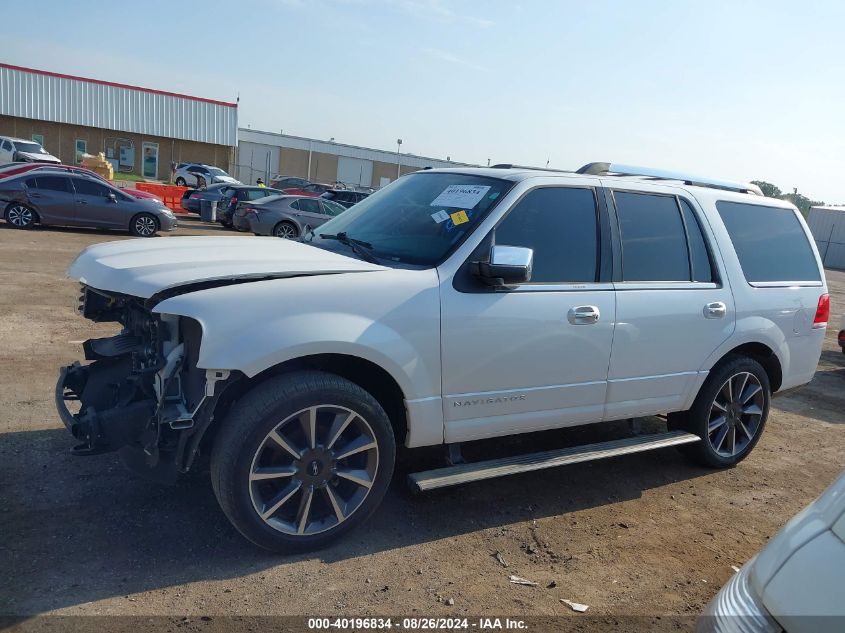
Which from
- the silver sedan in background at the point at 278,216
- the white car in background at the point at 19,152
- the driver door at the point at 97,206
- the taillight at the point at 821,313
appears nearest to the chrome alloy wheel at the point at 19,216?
the driver door at the point at 97,206

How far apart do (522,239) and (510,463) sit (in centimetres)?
133

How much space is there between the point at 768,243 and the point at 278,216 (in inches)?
591

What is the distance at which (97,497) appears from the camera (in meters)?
3.77

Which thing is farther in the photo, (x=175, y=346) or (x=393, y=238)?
(x=393, y=238)

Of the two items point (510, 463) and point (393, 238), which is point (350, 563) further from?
point (393, 238)

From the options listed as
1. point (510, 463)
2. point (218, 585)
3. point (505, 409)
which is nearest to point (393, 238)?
point (505, 409)

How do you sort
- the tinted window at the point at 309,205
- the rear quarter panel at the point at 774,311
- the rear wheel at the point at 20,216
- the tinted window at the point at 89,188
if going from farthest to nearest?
1. the tinted window at the point at 309,205
2. the tinted window at the point at 89,188
3. the rear wheel at the point at 20,216
4. the rear quarter panel at the point at 774,311

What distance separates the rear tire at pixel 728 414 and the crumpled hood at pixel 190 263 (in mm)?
2761

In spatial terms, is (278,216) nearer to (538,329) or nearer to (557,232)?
(557,232)

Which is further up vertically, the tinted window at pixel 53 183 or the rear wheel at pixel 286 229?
the tinted window at pixel 53 183

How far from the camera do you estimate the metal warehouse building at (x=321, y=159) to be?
59.4 meters

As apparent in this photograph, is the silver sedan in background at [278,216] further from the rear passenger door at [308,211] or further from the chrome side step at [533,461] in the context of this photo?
the chrome side step at [533,461]

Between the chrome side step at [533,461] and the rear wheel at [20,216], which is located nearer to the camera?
the chrome side step at [533,461]

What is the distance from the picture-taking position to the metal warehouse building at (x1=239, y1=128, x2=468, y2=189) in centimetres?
5940
